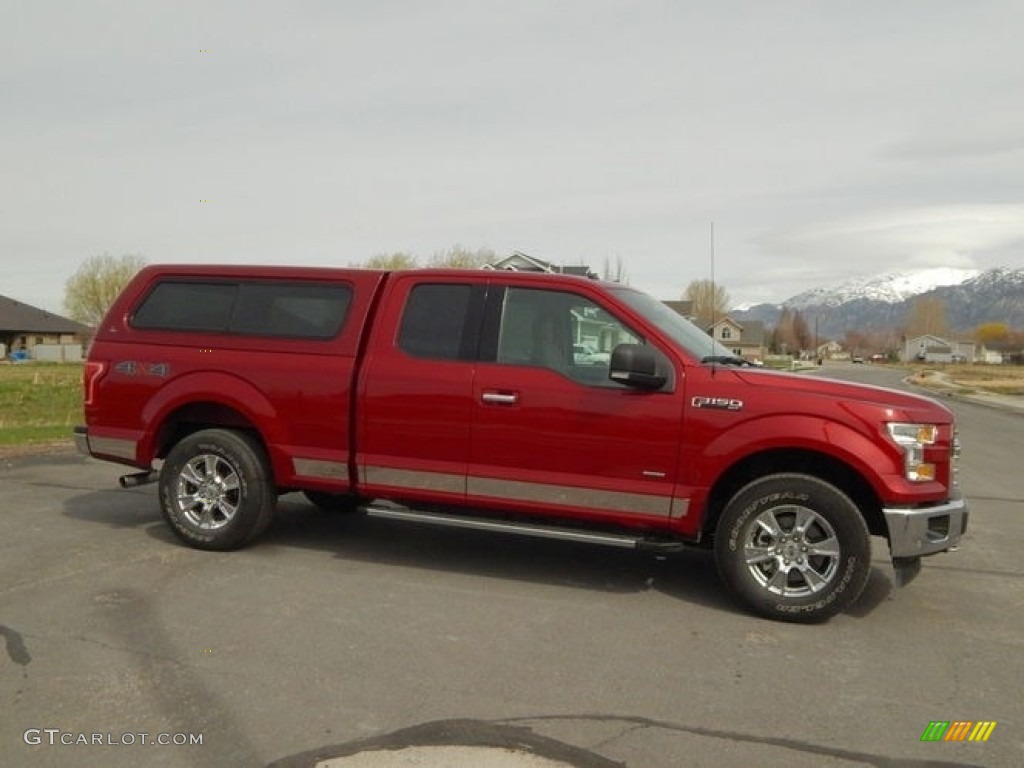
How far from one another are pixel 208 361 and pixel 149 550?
56.9 inches

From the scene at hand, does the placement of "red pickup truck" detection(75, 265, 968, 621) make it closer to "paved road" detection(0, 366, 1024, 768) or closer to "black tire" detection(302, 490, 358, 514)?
"paved road" detection(0, 366, 1024, 768)

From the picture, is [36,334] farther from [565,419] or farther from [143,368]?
[565,419]

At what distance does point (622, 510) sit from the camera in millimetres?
5297

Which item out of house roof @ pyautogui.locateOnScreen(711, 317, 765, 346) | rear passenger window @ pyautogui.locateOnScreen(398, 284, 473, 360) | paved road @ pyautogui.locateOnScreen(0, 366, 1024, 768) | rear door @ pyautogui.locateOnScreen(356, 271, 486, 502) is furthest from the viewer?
house roof @ pyautogui.locateOnScreen(711, 317, 765, 346)

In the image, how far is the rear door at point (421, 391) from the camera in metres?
5.61

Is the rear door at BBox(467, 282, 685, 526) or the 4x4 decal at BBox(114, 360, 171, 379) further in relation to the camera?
the 4x4 decal at BBox(114, 360, 171, 379)

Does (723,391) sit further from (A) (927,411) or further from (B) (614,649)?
(B) (614,649)

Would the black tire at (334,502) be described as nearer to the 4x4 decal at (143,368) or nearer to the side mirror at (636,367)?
the 4x4 decal at (143,368)

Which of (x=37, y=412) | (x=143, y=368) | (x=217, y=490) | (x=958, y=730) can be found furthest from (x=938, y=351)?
(x=958, y=730)

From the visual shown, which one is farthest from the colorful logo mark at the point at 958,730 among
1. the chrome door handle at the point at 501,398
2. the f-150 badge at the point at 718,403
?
the chrome door handle at the point at 501,398

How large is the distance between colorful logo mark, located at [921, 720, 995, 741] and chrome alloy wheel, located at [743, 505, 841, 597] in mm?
1264

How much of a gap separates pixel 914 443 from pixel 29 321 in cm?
8726

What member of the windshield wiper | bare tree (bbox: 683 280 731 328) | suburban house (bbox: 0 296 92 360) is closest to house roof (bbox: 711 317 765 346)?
bare tree (bbox: 683 280 731 328)

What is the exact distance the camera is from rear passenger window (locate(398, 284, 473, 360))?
5.72 meters
